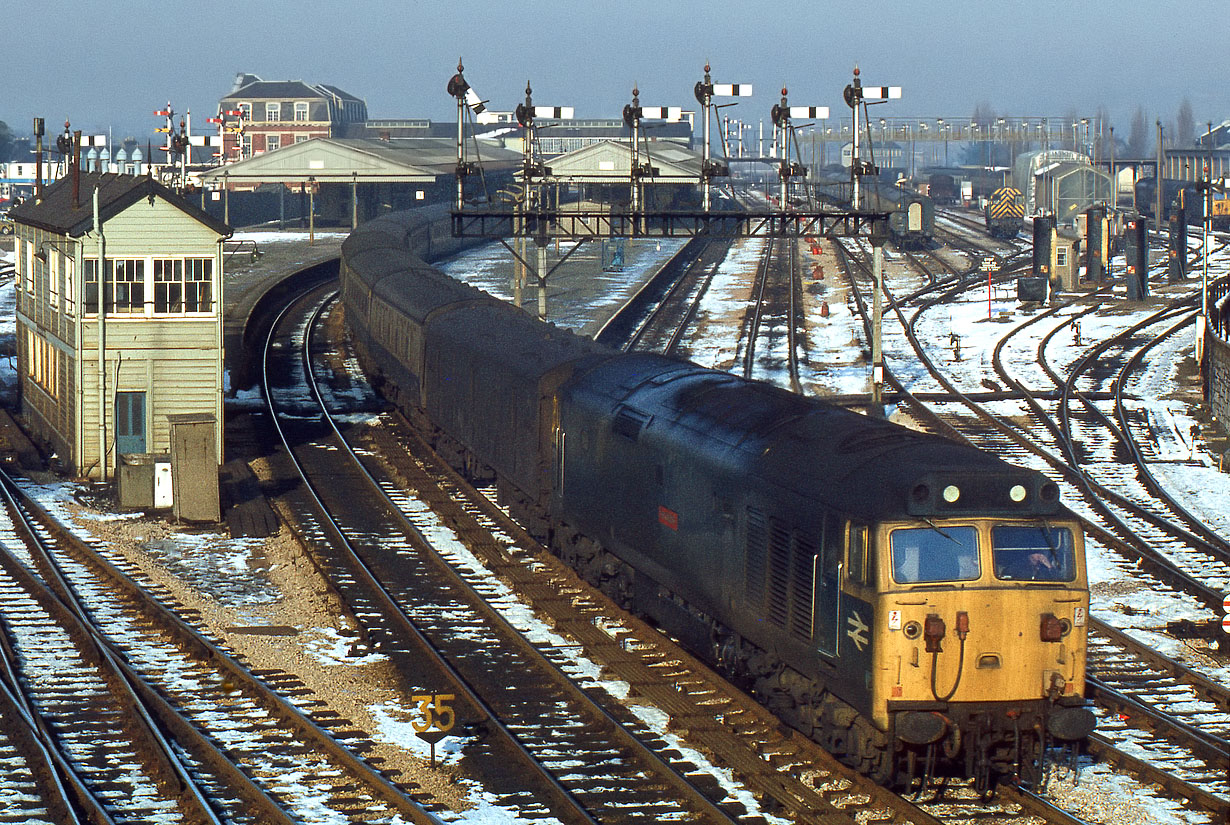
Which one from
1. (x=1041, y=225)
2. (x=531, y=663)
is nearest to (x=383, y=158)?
(x=1041, y=225)

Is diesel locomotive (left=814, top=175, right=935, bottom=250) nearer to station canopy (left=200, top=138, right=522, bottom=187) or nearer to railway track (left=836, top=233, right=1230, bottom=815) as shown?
station canopy (left=200, top=138, right=522, bottom=187)

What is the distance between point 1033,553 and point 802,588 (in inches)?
88.1

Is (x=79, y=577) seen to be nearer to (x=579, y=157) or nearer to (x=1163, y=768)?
(x=1163, y=768)

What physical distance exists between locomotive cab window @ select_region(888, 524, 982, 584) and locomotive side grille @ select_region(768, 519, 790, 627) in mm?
1764

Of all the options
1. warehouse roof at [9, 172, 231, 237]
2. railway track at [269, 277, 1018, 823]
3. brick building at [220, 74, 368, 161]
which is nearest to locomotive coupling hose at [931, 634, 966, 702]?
railway track at [269, 277, 1018, 823]

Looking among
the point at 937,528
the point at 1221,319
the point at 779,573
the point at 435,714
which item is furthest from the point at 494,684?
the point at 1221,319

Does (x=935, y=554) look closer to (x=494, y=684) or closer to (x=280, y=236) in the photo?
(x=494, y=684)

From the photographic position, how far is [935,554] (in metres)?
14.5

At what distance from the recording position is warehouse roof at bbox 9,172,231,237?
3200 centimetres

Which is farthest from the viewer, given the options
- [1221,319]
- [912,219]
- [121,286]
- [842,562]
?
[912,219]

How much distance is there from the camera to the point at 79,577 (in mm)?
24734

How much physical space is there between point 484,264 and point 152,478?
2053 inches

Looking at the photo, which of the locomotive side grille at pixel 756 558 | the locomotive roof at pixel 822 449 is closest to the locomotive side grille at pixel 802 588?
the locomotive roof at pixel 822 449

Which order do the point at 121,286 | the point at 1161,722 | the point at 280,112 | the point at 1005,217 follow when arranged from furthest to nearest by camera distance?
the point at 280,112, the point at 1005,217, the point at 121,286, the point at 1161,722
